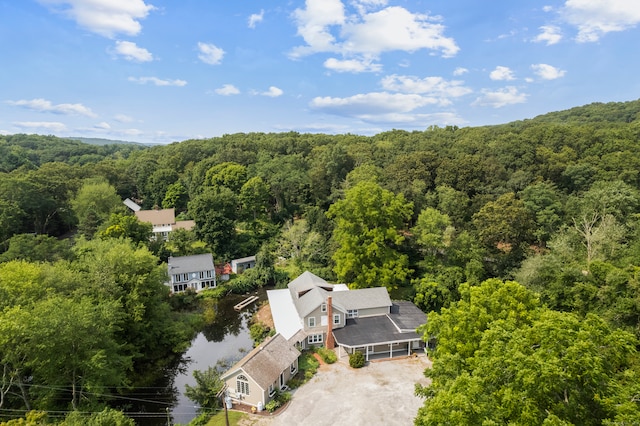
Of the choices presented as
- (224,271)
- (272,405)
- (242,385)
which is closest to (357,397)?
(272,405)

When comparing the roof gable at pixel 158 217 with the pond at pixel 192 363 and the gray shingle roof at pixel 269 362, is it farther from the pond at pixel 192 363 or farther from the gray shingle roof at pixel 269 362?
the gray shingle roof at pixel 269 362

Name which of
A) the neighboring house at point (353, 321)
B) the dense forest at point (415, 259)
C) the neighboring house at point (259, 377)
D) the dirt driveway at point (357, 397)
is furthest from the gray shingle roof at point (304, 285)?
the neighboring house at point (259, 377)

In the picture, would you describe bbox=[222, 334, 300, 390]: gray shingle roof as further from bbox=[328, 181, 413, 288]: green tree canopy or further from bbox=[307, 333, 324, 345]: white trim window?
bbox=[328, 181, 413, 288]: green tree canopy

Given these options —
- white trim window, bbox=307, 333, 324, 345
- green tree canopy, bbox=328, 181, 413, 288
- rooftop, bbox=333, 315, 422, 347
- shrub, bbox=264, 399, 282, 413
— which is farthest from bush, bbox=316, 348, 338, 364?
green tree canopy, bbox=328, 181, 413, 288

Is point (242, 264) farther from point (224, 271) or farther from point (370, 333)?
point (370, 333)

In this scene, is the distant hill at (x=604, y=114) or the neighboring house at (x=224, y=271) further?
the distant hill at (x=604, y=114)

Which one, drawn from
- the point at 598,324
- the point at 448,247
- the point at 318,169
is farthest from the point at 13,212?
the point at 598,324
